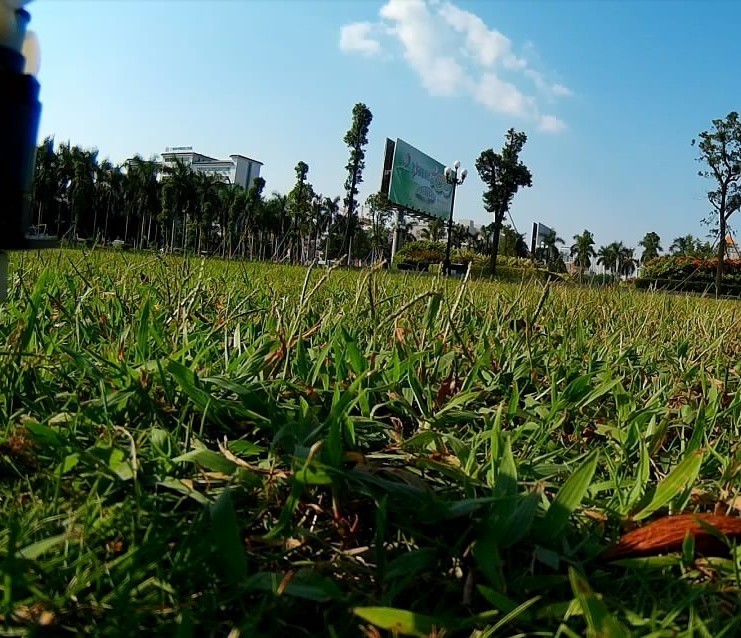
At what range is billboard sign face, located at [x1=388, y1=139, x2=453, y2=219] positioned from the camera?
3155cm

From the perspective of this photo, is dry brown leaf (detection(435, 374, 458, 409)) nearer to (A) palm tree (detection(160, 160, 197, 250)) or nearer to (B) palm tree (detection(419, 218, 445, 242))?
(A) palm tree (detection(160, 160, 197, 250))

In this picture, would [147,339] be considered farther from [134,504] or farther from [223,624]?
[223,624]

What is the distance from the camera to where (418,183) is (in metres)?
34.4

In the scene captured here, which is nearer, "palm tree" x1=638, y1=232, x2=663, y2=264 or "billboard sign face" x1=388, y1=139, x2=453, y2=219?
"billboard sign face" x1=388, y1=139, x2=453, y2=219

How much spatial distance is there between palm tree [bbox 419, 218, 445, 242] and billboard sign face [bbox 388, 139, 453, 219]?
33.6 feet

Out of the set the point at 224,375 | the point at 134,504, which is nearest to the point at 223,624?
the point at 134,504

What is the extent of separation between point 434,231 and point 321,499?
1962 inches

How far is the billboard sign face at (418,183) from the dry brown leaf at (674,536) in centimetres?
3075

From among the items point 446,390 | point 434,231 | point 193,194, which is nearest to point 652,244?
point 434,231

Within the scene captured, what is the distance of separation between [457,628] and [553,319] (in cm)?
164

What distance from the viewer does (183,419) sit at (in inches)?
33.3

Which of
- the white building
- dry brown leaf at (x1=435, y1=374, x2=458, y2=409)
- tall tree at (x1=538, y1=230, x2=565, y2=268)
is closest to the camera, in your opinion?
dry brown leaf at (x1=435, y1=374, x2=458, y2=409)

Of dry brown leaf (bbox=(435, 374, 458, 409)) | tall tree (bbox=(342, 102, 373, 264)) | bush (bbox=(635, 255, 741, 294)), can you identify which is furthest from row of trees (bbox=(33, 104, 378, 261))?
dry brown leaf (bbox=(435, 374, 458, 409))

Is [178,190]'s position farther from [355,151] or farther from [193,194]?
[355,151]
